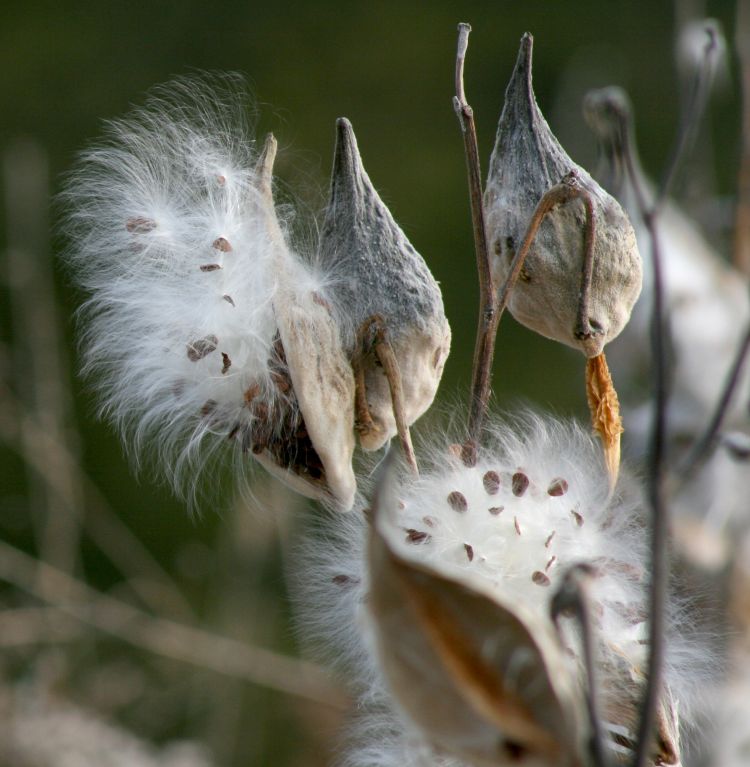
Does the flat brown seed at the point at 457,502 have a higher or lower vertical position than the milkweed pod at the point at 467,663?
lower

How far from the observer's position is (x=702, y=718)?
0.47 m

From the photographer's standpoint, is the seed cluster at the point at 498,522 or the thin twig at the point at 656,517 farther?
the seed cluster at the point at 498,522

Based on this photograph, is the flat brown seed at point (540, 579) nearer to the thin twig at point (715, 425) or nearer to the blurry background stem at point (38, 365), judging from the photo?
the thin twig at point (715, 425)

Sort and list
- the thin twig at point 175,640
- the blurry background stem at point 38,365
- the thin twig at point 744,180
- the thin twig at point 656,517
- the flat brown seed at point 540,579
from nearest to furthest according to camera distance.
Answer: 1. the thin twig at point 656,517
2. the flat brown seed at point 540,579
3. the thin twig at point 744,180
4. the thin twig at point 175,640
5. the blurry background stem at point 38,365

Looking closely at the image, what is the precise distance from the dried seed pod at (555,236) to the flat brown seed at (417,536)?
10 centimetres

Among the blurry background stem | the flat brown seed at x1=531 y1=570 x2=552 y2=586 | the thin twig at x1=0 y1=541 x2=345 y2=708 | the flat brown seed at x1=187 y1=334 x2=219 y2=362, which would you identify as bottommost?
the thin twig at x1=0 y1=541 x2=345 y2=708

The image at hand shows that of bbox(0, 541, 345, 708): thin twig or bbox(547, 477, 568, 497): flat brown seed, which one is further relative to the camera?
bbox(0, 541, 345, 708): thin twig

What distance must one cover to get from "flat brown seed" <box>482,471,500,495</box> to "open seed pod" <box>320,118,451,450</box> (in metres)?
0.04

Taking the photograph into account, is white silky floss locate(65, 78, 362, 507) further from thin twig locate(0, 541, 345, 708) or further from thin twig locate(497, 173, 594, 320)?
thin twig locate(0, 541, 345, 708)

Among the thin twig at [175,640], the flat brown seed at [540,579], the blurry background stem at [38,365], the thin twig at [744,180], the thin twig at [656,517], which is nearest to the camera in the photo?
the thin twig at [656,517]

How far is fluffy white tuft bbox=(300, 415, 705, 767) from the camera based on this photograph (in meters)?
0.40

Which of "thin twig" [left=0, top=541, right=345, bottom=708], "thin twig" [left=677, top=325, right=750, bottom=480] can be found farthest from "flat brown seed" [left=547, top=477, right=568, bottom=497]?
"thin twig" [left=0, top=541, right=345, bottom=708]

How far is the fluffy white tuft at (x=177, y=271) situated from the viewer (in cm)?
45

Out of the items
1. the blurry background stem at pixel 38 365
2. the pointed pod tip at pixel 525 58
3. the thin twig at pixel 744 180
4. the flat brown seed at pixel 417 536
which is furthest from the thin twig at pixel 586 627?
the blurry background stem at pixel 38 365
